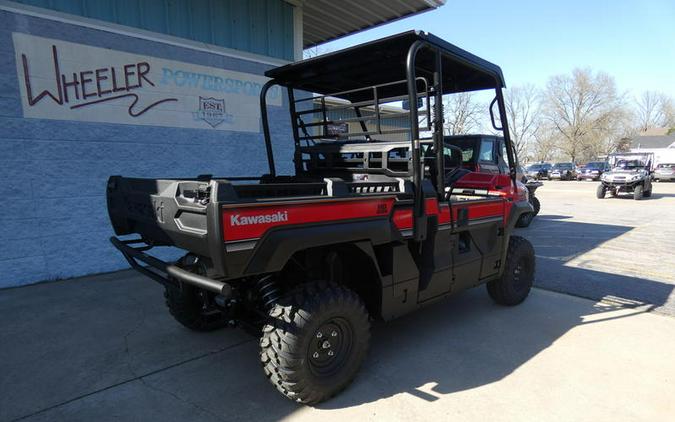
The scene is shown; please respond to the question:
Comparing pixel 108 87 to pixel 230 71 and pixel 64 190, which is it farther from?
pixel 230 71

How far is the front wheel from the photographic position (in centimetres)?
249

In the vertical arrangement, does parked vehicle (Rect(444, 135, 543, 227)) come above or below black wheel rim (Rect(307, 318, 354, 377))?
above

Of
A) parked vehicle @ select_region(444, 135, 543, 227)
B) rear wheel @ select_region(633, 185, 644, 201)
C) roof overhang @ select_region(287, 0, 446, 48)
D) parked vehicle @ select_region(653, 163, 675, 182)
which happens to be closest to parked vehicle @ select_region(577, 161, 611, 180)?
parked vehicle @ select_region(653, 163, 675, 182)

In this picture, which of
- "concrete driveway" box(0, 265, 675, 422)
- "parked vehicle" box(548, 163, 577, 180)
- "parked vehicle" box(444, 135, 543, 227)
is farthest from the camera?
"parked vehicle" box(548, 163, 577, 180)

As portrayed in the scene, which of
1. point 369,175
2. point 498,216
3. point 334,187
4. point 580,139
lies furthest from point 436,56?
point 580,139

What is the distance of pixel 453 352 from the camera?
11.2ft

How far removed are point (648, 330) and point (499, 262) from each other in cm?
151

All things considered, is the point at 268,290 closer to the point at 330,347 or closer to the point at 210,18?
the point at 330,347

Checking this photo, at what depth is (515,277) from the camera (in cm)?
445

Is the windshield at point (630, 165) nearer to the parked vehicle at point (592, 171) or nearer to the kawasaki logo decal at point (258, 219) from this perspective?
the parked vehicle at point (592, 171)

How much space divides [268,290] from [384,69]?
2.29 metres

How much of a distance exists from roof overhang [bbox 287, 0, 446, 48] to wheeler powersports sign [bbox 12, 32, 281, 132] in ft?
7.43

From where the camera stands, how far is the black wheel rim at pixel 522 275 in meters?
4.45

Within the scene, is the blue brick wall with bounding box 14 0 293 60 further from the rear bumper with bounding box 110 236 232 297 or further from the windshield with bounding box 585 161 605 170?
the windshield with bounding box 585 161 605 170
